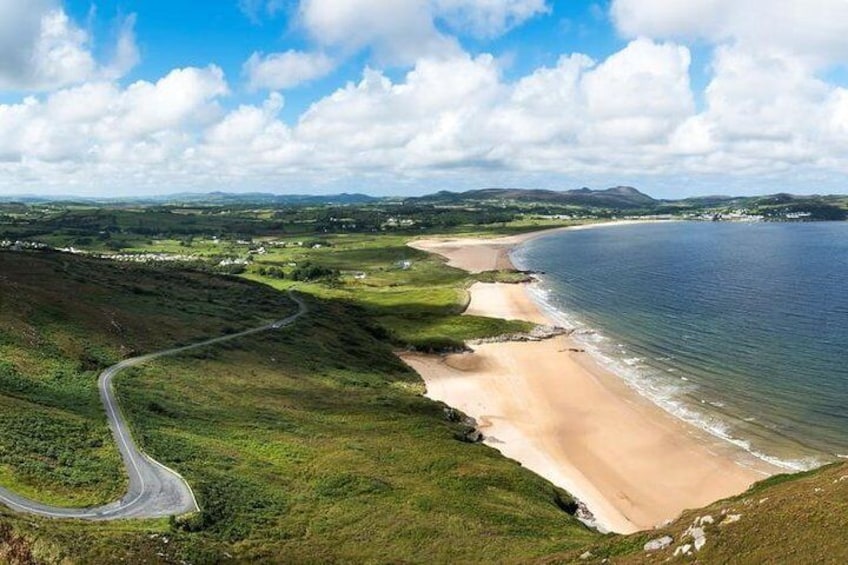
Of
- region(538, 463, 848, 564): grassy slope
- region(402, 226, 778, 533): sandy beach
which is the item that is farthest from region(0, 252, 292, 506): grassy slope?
region(402, 226, 778, 533): sandy beach

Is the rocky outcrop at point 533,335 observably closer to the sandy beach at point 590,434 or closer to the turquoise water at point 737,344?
the turquoise water at point 737,344

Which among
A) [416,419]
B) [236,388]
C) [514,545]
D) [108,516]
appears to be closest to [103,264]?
[236,388]

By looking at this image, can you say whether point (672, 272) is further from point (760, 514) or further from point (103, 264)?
point (760, 514)

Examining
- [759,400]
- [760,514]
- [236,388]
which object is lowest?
[759,400]

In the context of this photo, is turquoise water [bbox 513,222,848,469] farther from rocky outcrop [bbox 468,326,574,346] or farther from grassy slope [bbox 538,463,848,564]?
grassy slope [bbox 538,463,848,564]

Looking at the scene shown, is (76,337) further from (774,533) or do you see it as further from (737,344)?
(737,344)

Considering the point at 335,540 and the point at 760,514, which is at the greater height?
the point at 760,514
